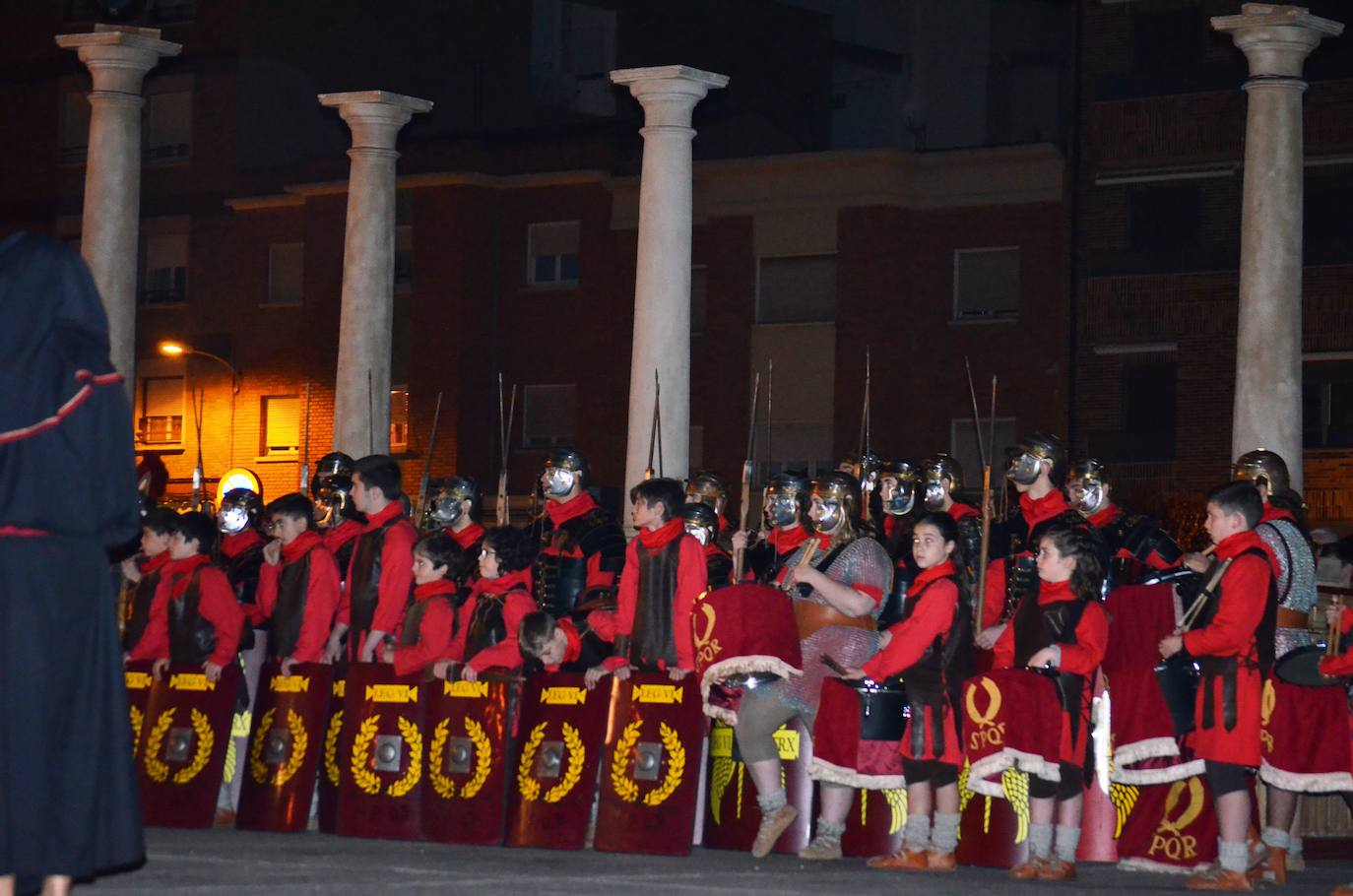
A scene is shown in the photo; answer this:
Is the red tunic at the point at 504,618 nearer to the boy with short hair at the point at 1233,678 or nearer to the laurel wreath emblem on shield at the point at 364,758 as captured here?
the laurel wreath emblem on shield at the point at 364,758

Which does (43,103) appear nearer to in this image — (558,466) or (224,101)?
(224,101)

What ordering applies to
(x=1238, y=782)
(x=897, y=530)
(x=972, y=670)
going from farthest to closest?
(x=897, y=530)
(x=972, y=670)
(x=1238, y=782)

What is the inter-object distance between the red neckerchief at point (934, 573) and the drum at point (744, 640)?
663 millimetres

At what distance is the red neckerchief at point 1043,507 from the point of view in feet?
45.1

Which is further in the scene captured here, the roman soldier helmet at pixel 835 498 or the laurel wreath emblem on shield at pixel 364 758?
the laurel wreath emblem on shield at pixel 364 758

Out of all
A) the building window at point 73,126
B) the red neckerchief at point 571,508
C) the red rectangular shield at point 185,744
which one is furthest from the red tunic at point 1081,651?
the building window at point 73,126

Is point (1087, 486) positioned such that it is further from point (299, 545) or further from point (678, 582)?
point (299, 545)

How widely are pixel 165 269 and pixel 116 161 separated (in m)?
23.3

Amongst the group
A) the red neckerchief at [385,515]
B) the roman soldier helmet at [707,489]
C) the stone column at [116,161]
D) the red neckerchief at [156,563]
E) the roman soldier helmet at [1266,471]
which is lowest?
the red neckerchief at [156,563]

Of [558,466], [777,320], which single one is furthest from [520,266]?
[558,466]

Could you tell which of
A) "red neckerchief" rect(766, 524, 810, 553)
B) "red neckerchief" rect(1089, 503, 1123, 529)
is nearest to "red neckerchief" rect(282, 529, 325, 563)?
"red neckerchief" rect(766, 524, 810, 553)

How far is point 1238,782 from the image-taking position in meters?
11.4

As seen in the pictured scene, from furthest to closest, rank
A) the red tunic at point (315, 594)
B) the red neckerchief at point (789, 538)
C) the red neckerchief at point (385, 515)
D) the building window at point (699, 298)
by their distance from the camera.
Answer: the building window at point (699, 298) → the red neckerchief at point (385, 515) → the red tunic at point (315, 594) → the red neckerchief at point (789, 538)

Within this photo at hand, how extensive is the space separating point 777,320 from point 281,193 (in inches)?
407
